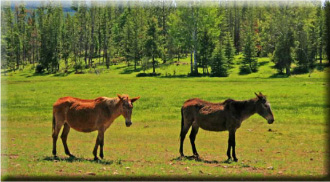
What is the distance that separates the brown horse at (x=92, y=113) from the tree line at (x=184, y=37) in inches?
1419

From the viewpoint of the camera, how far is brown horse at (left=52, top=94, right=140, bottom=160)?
1132 centimetres

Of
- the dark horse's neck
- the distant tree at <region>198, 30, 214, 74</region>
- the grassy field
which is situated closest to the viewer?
the grassy field

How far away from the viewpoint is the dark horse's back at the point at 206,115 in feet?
40.5

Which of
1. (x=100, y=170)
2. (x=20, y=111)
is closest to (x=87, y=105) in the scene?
(x=100, y=170)

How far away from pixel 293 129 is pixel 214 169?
11918 millimetres

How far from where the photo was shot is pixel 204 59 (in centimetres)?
6322

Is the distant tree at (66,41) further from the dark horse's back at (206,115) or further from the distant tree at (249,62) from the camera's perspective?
the dark horse's back at (206,115)

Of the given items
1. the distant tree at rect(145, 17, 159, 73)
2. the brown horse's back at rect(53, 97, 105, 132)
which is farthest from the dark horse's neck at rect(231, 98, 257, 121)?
the distant tree at rect(145, 17, 159, 73)

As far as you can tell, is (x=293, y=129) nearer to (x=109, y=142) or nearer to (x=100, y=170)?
(x=109, y=142)

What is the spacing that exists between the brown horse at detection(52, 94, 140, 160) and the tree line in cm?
3604

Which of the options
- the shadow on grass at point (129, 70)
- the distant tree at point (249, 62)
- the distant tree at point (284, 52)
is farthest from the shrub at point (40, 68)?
the distant tree at point (284, 52)

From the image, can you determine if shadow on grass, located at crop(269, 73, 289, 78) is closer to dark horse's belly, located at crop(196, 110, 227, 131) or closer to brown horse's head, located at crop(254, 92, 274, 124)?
brown horse's head, located at crop(254, 92, 274, 124)

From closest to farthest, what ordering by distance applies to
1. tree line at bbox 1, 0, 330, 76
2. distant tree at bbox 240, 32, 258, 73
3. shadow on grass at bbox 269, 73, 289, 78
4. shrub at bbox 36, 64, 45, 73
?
1. shadow on grass at bbox 269, 73, 289, 78
2. tree line at bbox 1, 0, 330, 76
3. distant tree at bbox 240, 32, 258, 73
4. shrub at bbox 36, 64, 45, 73

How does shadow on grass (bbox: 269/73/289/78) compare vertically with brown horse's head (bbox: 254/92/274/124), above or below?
below
